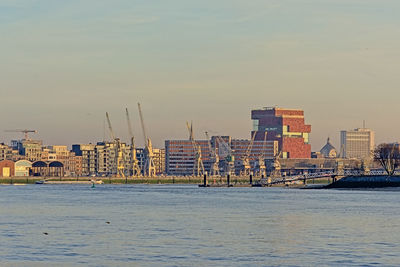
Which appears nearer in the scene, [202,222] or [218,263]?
[218,263]

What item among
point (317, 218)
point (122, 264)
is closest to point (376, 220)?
point (317, 218)

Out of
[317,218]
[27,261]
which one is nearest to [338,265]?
[27,261]

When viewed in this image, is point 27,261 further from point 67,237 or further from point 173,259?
point 67,237

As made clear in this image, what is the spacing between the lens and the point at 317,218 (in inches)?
3654

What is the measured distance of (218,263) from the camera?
176 feet

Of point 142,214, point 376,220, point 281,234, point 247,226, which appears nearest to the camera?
point 281,234

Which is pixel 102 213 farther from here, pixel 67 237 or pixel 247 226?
pixel 67 237

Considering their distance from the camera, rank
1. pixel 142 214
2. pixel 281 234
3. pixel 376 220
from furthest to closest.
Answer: pixel 142 214 < pixel 376 220 < pixel 281 234

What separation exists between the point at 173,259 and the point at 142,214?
4378 centimetres

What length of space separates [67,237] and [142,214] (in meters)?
30.8

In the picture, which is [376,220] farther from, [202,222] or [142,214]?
[142,214]

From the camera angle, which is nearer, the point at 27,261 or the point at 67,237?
the point at 27,261

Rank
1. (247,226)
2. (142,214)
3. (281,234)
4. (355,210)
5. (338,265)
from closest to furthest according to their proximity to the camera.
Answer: (338,265), (281,234), (247,226), (142,214), (355,210)

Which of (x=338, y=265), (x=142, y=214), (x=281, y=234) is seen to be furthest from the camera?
(x=142, y=214)
